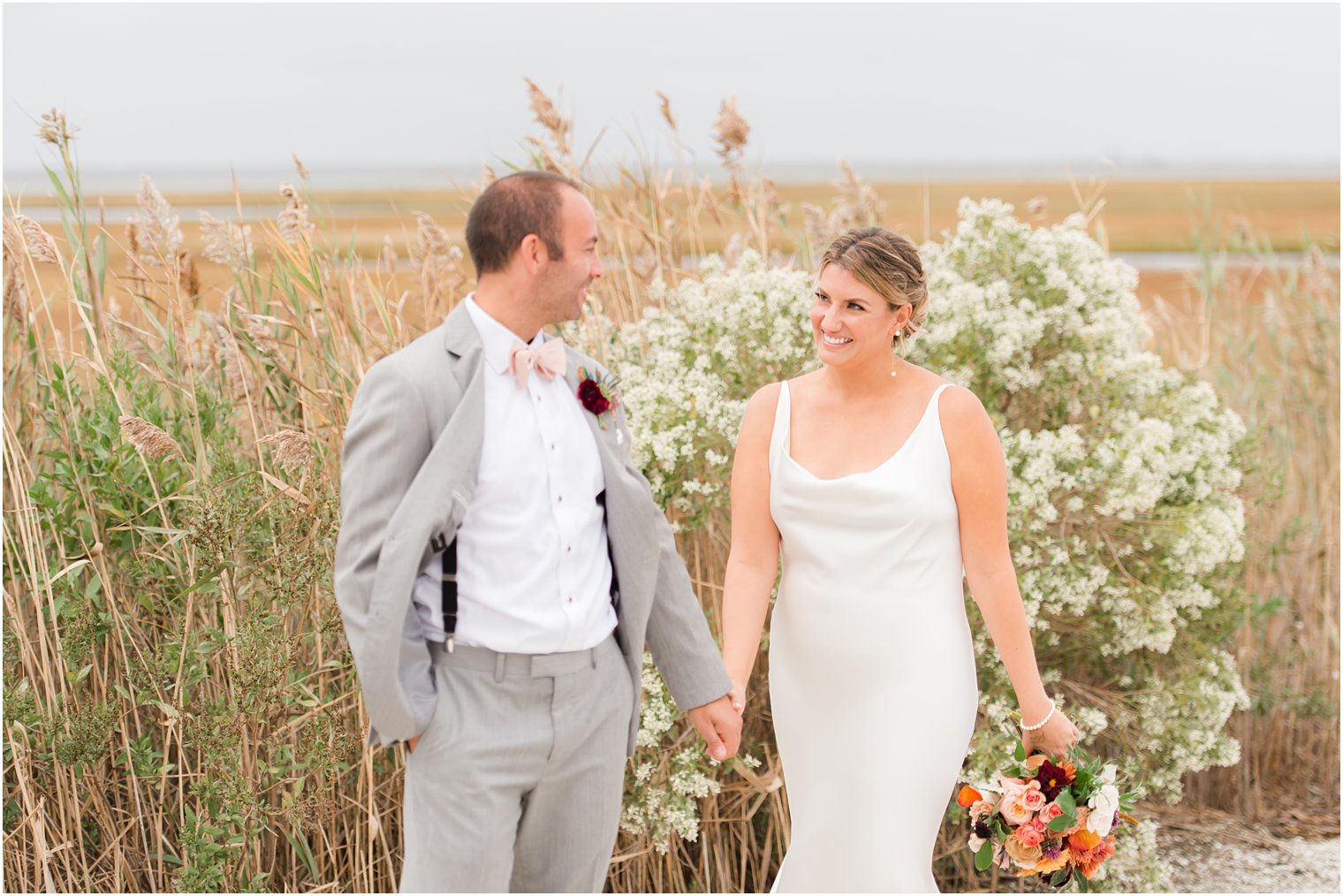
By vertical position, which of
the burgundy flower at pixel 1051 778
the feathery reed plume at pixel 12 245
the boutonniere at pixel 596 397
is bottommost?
the burgundy flower at pixel 1051 778

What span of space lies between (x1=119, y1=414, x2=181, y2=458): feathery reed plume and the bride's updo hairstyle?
176 centimetres

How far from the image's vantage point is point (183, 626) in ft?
12.5

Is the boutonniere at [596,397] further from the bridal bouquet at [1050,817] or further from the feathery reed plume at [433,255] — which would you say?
the feathery reed plume at [433,255]

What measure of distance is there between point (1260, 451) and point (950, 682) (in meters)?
3.36

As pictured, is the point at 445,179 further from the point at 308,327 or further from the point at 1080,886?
the point at 1080,886

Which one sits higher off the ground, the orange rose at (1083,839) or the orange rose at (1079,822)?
the orange rose at (1079,822)

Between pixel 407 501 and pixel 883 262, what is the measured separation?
1.31 metres

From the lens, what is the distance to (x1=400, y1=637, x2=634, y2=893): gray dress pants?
2.43 meters

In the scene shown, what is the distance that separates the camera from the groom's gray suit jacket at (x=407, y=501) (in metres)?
2.33

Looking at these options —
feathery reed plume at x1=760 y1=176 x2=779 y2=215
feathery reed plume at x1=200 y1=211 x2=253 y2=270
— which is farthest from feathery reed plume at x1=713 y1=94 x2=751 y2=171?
feathery reed plume at x1=200 y1=211 x2=253 y2=270

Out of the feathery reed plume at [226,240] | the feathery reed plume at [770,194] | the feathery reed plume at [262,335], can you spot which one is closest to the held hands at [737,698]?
the feathery reed plume at [262,335]

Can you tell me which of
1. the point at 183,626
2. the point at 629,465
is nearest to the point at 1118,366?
the point at 629,465

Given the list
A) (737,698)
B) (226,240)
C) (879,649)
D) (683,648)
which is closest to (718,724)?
(737,698)

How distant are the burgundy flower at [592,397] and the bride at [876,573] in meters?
0.68
